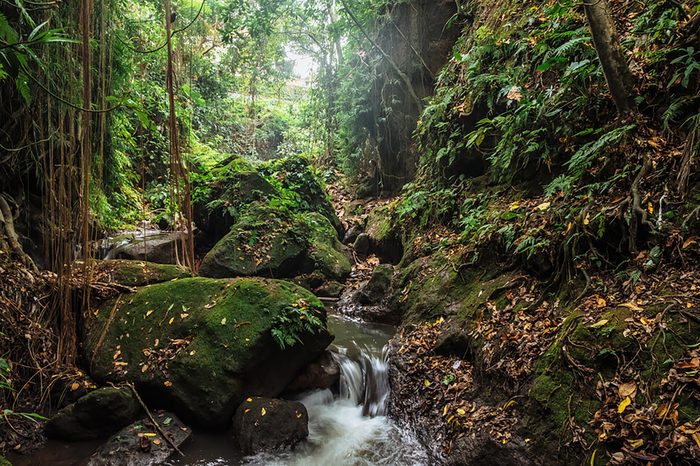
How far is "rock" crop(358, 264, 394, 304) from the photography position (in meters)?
8.02

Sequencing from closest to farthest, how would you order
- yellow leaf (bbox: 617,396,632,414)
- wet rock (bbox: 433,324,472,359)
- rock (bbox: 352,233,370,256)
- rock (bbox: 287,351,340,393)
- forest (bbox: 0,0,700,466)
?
yellow leaf (bbox: 617,396,632,414), forest (bbox: 0,0,700,466), wet rock (bbox: 433,324,472,359), rock (bbox: 287,351,340,393), rock (bbox: 352,233,370,256)

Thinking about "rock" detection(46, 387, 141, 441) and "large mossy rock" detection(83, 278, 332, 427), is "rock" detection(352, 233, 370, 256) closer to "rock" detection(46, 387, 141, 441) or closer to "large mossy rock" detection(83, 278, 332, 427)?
"large mossy rock" detection(83, 278, 332, 427)

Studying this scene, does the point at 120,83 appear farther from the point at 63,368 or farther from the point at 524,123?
the point at 524,123

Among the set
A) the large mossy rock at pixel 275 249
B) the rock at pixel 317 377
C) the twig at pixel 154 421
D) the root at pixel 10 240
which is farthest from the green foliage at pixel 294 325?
the large mossy rock at pixel 275 249

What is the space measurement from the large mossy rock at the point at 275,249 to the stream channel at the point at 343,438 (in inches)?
128

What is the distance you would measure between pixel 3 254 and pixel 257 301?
2.76 m

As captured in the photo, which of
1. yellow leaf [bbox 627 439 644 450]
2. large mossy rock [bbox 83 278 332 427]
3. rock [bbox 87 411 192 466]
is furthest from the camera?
large mossy rock [bbox 83 278 332 427]

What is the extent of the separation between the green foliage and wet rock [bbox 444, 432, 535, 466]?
6.87 ft

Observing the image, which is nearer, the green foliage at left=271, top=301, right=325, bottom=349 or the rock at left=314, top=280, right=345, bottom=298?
the green foliage at left=271, top=301, right=325, bottom=349

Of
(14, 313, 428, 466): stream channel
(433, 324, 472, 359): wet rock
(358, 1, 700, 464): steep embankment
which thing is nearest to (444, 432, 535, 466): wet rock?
(358, 1, 700, 464): steep embankment

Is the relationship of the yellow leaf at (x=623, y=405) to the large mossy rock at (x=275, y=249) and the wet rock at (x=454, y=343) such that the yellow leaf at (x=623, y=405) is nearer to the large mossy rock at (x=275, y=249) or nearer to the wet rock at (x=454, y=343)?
the wet rock at (x=454, y=343)

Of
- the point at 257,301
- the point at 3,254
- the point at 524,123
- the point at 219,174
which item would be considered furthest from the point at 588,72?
the point at 219,174

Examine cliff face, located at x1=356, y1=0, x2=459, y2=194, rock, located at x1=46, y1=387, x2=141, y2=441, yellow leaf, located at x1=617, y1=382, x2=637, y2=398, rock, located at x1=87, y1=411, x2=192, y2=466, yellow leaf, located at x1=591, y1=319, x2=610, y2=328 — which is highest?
cliff face, located at x1=356, y1=0, x2=459, y2=194

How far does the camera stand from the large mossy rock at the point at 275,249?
28.7ft
